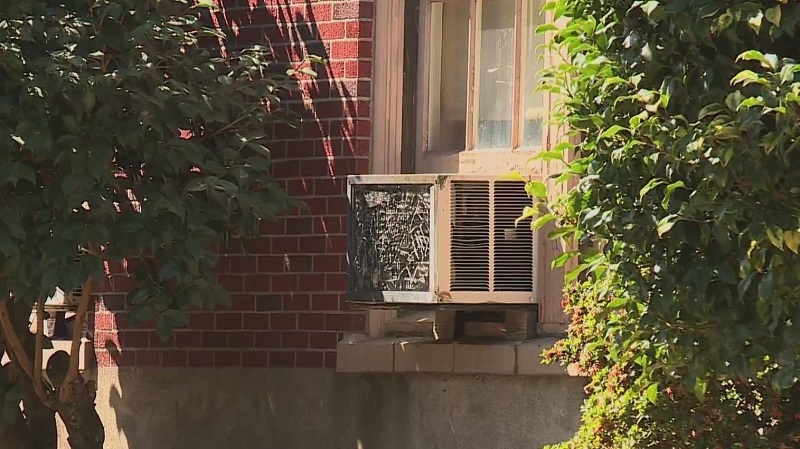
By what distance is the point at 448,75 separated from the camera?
807cm

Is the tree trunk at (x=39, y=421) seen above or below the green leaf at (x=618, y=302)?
below

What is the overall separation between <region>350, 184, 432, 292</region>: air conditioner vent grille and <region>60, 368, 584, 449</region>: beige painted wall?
60 cm

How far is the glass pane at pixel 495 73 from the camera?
7875 mm

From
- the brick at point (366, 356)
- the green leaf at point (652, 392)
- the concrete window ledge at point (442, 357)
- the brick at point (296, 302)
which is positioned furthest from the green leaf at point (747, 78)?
the brick at point (296, 302)

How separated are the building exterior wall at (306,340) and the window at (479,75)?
1.11 ft

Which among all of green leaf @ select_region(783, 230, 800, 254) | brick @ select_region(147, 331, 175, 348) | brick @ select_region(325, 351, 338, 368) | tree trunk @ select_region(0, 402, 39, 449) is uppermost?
green leaf @ select_region(783, 230, 800, 254)

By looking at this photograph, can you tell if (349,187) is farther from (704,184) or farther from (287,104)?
(704,184)

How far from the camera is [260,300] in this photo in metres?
8.23

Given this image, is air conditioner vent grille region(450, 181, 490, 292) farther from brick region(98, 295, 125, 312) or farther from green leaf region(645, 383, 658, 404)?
brick region(98, 295, 125, 312)

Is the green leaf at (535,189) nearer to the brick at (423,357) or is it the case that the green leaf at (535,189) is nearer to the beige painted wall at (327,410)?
the beige painted wall at (327,410)

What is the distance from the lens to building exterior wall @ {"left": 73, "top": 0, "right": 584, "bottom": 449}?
25.5 feet

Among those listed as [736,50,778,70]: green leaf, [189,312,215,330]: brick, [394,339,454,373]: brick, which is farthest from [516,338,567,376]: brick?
[736,50,778,70]: green leaf

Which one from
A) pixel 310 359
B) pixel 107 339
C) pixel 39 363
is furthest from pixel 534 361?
pixel 107 339

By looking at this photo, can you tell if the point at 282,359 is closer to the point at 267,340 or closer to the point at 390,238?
the point at 267,340
